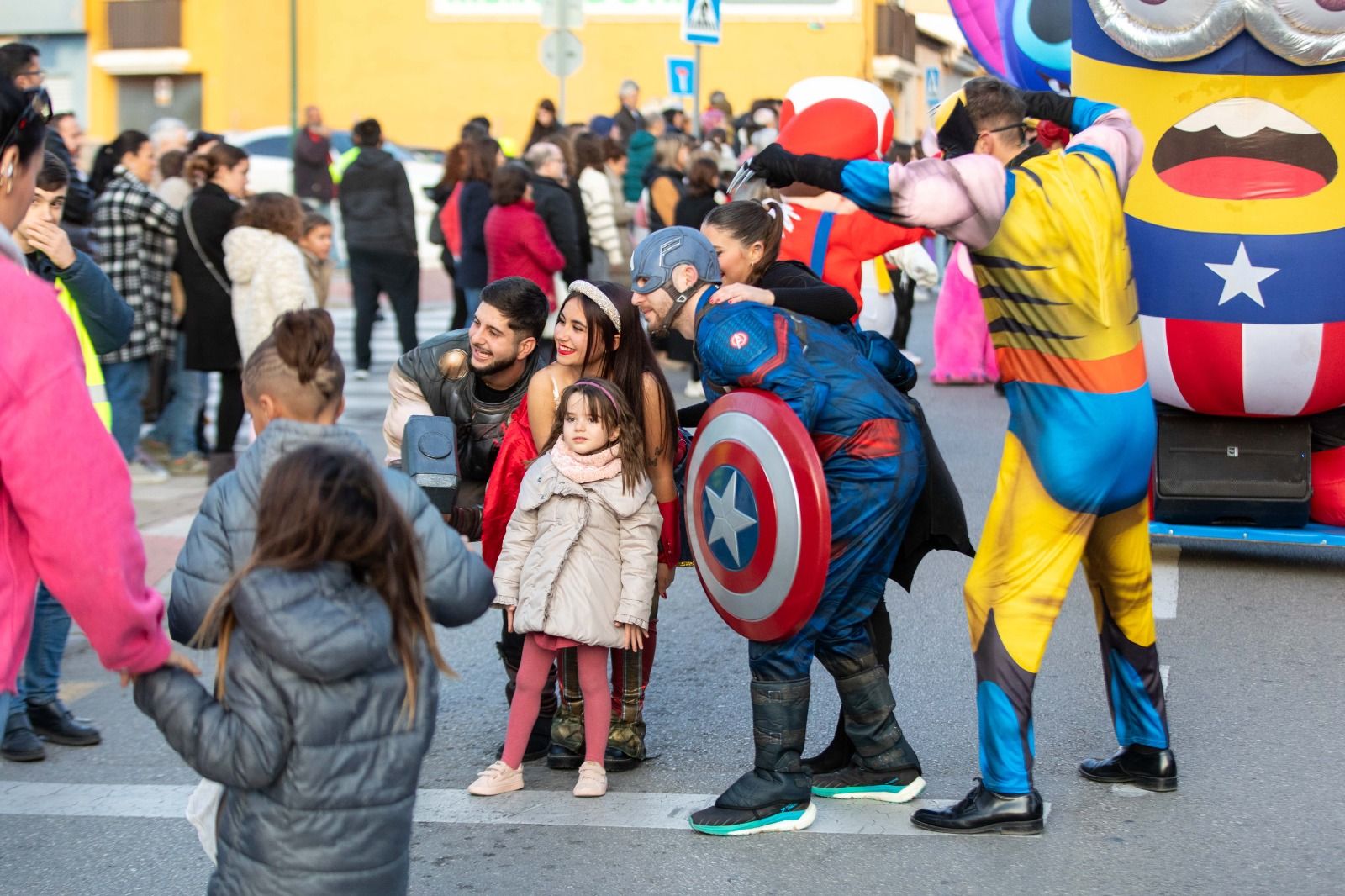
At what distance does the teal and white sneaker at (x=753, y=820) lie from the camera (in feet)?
14.8

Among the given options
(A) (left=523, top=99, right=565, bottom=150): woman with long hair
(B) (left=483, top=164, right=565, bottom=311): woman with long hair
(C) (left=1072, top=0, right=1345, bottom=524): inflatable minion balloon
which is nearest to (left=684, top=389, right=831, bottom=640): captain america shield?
(C) (left=1072, top=0, right=1345, bottom=524): inflatable minion balloon

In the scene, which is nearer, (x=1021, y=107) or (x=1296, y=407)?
(x=1021, y=107)

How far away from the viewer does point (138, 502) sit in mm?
8945

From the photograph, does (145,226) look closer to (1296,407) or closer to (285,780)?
(1296,407)

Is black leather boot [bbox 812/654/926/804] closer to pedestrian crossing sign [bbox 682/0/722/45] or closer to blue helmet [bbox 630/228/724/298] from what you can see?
blue helmet [bbox 630/228/724/298]

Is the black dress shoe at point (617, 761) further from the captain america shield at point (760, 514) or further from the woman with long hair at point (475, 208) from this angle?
the woman with long hair at point (475, 208)

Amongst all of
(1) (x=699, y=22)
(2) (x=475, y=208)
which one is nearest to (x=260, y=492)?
(2) (x=475, y=208)

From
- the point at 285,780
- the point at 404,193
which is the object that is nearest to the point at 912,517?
the point at 285,780

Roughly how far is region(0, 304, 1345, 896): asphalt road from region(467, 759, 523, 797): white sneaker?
0.04m

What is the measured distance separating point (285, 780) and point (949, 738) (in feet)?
9.03

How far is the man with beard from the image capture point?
→ 16.5ft

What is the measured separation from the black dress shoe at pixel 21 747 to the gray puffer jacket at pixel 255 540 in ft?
6.97

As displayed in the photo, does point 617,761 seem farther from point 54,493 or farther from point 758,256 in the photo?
point 54,493

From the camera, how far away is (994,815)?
4.46m
